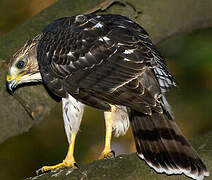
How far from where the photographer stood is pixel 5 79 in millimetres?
6168

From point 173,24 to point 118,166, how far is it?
107 inches

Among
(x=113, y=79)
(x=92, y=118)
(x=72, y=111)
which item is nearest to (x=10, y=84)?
(x=72, y=111)

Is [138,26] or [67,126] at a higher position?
[138,26]

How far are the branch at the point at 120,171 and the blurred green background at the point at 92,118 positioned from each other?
227cm

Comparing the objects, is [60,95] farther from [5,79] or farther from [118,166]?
[118,166]

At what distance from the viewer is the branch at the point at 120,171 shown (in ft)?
14.9

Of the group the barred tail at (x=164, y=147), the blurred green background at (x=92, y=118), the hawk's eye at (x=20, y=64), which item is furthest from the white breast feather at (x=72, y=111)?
the blurred green background at (x=92, y=118)

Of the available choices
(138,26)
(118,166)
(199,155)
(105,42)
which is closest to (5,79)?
(105,42)

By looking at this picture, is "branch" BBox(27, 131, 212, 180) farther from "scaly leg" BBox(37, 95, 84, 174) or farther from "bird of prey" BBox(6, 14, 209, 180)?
"scaly leg" BBox(37, 95, 84, 174)

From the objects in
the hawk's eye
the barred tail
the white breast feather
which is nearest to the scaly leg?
the white breast feather

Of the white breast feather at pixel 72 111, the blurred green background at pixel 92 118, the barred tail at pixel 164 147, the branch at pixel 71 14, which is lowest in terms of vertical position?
the blurred green background at pixel 92 118

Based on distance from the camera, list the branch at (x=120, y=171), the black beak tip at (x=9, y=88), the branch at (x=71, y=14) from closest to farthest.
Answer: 1. the branch at (x=120, y=171)
2. the black beak tip at (x=9, y=88)
3. the branch at (x=71, y=14)

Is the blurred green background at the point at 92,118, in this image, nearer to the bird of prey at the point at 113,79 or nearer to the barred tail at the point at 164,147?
the bird of prey at the point at 113,79

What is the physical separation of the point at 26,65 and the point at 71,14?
2.81ft
